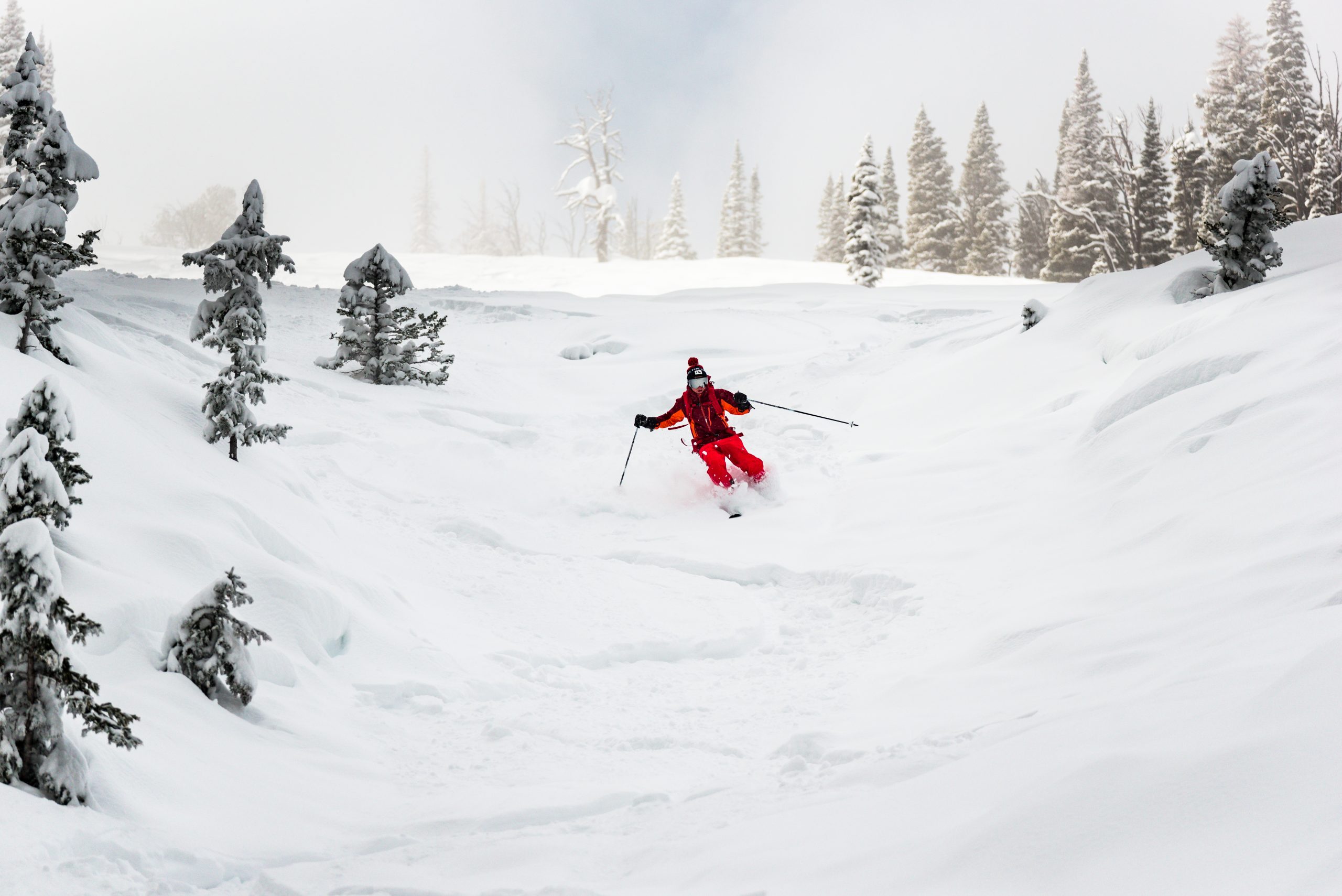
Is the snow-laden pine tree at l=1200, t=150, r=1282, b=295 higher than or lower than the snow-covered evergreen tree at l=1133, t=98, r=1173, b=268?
lower

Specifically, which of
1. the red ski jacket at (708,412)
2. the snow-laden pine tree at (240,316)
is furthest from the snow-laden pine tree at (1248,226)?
the snow-laden pine tree at (240,316)

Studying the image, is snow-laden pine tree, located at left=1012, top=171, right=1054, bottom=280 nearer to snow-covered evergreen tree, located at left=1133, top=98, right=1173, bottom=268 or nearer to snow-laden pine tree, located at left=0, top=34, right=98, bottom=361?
snow-covered evergreen tree, located at left=1133, top=98, right=1173, bottom=268

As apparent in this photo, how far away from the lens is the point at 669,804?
3.82 m

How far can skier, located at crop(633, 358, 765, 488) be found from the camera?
34.3ft

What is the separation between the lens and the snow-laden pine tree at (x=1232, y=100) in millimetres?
37000

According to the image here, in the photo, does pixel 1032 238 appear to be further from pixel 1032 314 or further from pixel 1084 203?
pixel 1032 314

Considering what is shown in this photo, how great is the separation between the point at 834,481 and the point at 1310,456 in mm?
5527

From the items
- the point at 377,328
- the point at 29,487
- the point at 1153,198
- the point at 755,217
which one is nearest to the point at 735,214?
the point at 755,217

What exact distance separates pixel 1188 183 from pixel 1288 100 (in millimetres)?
4230

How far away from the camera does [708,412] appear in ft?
34.9

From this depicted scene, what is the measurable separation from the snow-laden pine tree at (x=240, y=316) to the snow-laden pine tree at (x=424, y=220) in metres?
73.7

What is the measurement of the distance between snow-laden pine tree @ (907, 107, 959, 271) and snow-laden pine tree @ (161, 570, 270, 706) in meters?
46.0

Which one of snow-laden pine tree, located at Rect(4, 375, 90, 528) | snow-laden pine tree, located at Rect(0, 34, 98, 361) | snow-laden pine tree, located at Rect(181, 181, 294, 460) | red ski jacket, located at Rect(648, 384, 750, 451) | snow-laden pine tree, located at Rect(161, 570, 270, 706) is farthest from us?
red ski jacket, located at Rect(648, 384, 750, 451)

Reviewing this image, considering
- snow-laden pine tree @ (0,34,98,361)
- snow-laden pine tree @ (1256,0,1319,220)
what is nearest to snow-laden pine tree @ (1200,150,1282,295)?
snow-laden pine tree @ (0,34,98,361)
